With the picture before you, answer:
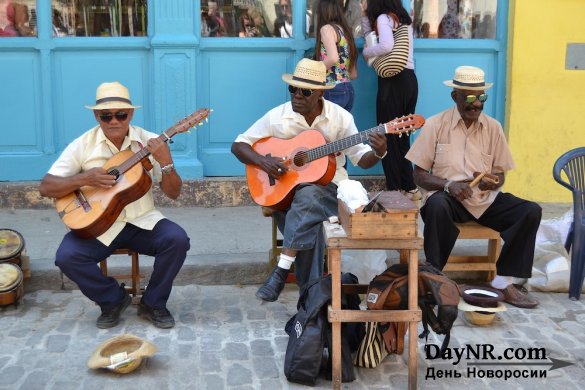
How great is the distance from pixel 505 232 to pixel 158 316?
7.09ft

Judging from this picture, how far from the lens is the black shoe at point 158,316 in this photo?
4705 millimetres

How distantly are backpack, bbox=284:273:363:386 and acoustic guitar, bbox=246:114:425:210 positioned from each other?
89 centimetres

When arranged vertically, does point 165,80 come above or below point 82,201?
above

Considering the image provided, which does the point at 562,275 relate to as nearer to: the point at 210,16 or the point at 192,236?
the point at 192,236

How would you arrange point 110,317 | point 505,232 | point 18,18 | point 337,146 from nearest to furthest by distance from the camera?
point 110,317, point 337,146, point 505,232, point 18,18

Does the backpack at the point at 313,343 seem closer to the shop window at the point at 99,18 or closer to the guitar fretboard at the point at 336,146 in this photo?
the guitar fretboard at the point at 336,146

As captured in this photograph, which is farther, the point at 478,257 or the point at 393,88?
the point at 393,88

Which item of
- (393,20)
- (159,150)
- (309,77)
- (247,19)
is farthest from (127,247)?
(393,20)

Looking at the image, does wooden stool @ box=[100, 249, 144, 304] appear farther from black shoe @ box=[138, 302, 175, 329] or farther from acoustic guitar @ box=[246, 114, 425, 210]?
acoustic guitar @ box=[246, 114, 425, 210]

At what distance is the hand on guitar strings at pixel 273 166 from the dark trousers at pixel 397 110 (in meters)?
1.81

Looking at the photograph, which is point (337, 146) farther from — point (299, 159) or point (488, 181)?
point (488, 181)

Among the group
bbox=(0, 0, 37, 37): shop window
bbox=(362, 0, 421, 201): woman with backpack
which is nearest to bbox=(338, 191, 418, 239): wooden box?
bbox=(362, 0, 421, 201): woman with backpack

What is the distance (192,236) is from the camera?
19.7ft

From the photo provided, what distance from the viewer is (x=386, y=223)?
3.88m
